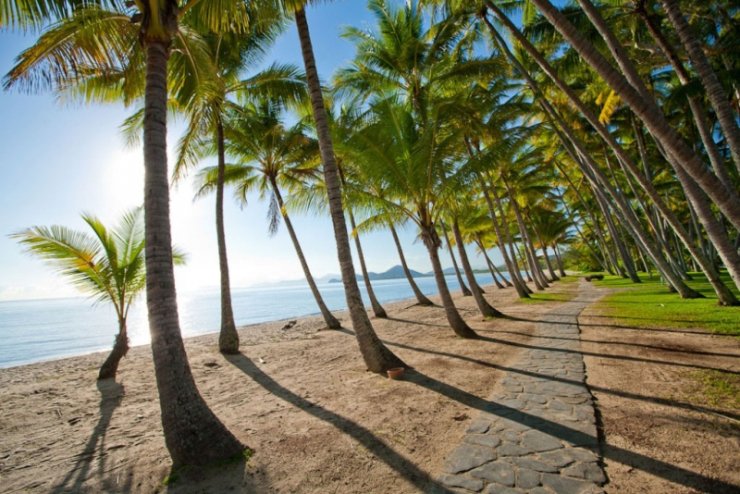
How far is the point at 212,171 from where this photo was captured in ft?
41.9

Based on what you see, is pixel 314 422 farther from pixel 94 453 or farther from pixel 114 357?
pixel 114 357

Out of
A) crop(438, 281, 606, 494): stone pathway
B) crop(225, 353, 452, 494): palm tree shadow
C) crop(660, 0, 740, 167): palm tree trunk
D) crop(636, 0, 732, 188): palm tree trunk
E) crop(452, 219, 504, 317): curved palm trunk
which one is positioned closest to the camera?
crop(438, 281, 606, 494): stone pathway

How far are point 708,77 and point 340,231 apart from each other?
6467 mm

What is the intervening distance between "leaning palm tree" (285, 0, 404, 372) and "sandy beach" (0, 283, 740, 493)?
0.43 metres

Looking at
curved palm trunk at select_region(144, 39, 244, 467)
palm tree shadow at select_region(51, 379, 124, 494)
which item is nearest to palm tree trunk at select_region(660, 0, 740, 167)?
curved palm trunk at select_region(144, 39, 244, 467)

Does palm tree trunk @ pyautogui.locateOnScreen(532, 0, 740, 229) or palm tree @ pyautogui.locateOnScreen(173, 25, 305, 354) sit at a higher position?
palm tree @ pyautogui.locateOnScreen(173, 25, 305, 354)

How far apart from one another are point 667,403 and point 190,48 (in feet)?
27.1

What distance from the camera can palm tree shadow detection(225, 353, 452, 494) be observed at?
2.68 meters

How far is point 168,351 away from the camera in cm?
318

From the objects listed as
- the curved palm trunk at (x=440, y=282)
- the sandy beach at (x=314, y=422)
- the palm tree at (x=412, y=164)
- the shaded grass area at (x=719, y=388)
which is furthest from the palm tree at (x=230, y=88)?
the shaded grass area at (x=719, y=388)

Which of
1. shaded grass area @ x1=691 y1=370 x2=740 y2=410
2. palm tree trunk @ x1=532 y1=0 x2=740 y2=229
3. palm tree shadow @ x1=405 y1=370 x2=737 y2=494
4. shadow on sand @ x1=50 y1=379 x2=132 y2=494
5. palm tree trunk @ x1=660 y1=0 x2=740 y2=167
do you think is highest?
palm tree trunk @ x1=660 y1=0 x2=740 y2=167

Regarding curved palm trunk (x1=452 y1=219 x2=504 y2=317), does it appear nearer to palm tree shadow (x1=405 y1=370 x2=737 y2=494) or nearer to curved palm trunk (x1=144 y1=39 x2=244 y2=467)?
palm tree shadow (x1=405 y1=370 x2=737 y2=494)

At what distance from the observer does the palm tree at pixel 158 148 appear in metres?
3.16

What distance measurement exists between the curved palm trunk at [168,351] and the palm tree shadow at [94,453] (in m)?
1.06
